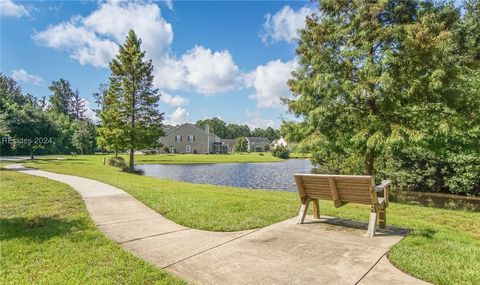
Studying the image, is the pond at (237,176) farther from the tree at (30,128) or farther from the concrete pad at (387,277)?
the concrete pad at (387,277)

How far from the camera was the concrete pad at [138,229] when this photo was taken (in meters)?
5.14

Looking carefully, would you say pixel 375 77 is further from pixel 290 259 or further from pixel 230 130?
pixel 230 130

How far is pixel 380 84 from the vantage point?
951cm

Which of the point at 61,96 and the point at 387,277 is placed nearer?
the point at 387,277

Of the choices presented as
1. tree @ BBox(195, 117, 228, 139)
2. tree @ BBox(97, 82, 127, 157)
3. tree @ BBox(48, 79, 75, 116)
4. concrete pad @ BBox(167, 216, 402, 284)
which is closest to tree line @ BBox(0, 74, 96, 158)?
tree @ BBox(48, 79, 75, 116)

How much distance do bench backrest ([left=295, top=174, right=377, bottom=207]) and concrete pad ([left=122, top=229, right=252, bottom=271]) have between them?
4.81 ft

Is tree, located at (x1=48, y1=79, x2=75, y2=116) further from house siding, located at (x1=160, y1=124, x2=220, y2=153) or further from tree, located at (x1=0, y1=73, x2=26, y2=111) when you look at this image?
house siding, located at (x1=160, y1=124, x2=220, y2=153)

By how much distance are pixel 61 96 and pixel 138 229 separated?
8753cm

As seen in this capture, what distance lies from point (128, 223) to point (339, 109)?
7.50 metres

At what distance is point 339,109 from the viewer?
1034 centimetres

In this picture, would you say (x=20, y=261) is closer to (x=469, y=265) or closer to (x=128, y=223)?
(x=128, y=223)

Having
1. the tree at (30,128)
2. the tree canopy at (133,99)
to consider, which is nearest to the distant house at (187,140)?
the tree at (30,128)

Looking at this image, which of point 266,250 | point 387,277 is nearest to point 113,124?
point 266,250

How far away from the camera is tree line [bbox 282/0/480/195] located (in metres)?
9.32
